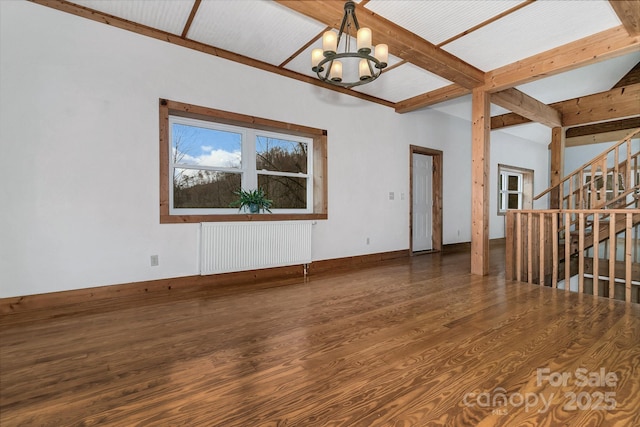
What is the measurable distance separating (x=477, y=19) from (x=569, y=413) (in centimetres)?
329

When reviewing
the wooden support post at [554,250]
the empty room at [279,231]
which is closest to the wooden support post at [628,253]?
the empty room at [279,231]

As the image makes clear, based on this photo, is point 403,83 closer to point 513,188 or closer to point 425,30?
point 425,30

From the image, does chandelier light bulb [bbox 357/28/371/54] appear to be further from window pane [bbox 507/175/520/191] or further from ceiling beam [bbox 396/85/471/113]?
window pane [bbox 507/175/520/191]

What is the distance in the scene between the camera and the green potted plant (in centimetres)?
388

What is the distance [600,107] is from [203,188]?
6855 millimetres

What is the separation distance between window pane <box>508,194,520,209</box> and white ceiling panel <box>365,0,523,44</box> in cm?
657

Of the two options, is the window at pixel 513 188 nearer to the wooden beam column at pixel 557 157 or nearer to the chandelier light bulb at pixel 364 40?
the wooden beam column at pixel 557 157

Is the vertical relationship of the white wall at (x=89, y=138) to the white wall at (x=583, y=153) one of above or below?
below

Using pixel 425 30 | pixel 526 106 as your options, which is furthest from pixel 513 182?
pixel 425 30

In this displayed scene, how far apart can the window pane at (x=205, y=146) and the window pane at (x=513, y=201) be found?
25.2 feet

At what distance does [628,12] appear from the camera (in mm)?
2588

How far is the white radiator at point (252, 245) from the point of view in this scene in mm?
3484

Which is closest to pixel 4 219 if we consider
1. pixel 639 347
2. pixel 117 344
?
pixel 117 344

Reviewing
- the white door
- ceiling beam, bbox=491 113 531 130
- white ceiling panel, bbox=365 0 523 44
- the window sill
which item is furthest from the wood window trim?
ceiling beam, bbox=491 113 531 130
